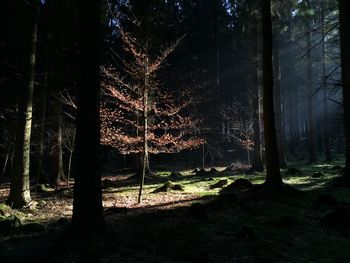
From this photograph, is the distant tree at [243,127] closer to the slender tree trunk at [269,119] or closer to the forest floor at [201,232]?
the slender tree trunk at [269,119]

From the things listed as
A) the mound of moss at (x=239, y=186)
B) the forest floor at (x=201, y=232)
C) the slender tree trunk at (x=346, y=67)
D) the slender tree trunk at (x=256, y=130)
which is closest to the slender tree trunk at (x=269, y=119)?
the forest floor at (x=201, y=232)

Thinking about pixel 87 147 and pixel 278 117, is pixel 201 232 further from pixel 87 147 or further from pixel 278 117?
pixel 278 117

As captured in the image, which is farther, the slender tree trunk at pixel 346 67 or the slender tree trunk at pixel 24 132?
the slender tree trunk at pixel 346 67

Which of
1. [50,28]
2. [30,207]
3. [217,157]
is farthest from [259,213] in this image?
[217,157]

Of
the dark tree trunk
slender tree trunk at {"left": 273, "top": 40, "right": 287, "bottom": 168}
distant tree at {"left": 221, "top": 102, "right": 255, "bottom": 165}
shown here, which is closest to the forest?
the dark tree trunk

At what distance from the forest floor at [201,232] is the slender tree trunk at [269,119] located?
0.55 meters

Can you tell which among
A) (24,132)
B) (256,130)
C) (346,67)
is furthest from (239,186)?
(256,130)

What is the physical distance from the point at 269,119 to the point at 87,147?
739 cm

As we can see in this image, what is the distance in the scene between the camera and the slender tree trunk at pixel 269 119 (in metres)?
12.3

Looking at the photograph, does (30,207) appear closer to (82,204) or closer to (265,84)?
(82,204)

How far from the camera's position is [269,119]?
488 inches

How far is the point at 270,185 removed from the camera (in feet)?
40.1

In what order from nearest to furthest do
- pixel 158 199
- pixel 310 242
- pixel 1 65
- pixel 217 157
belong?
pixel 310 242 < pixel 158 199 < pixel 1 65 < pixel 217 157

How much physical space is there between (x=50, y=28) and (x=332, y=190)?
12879 millimetres
